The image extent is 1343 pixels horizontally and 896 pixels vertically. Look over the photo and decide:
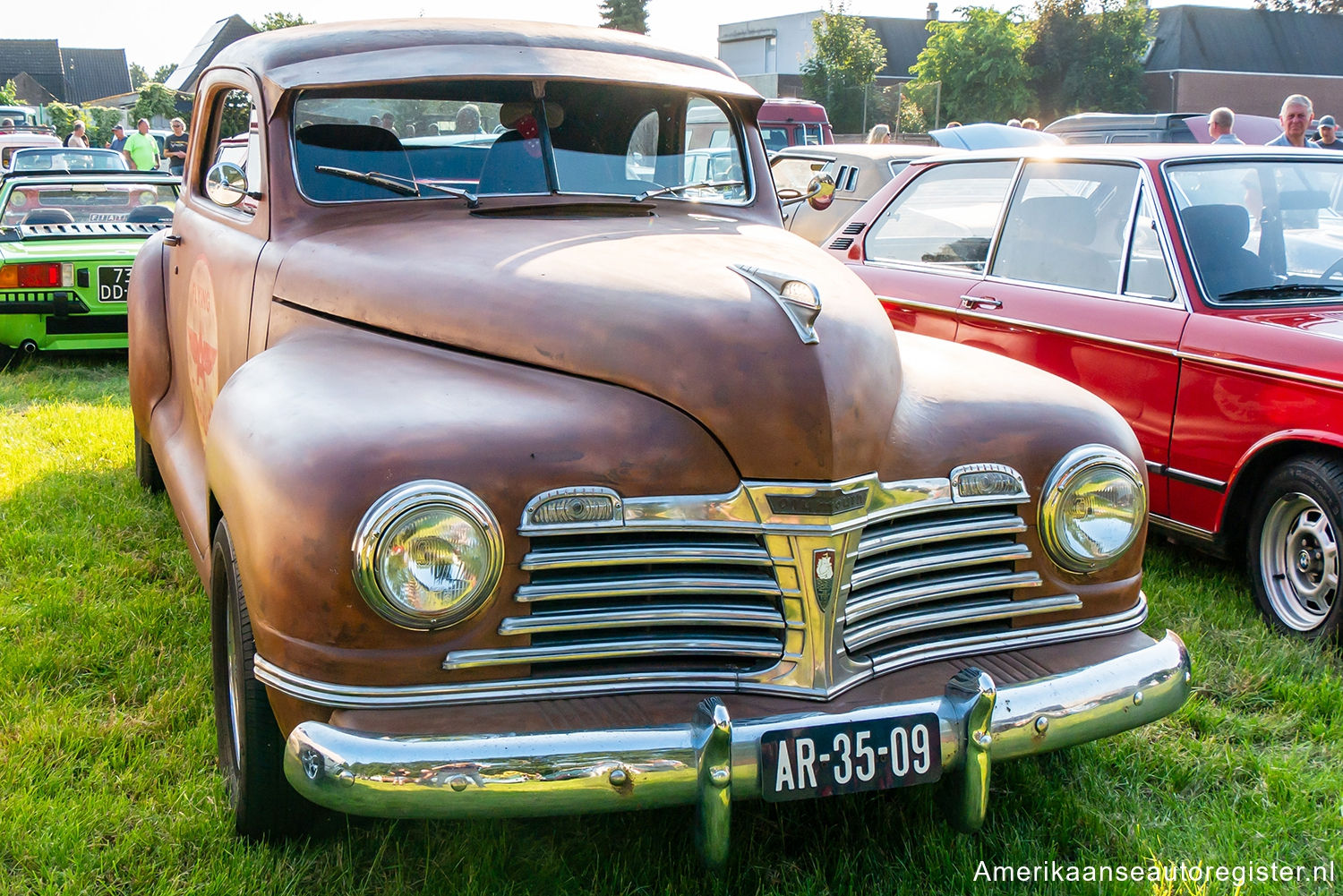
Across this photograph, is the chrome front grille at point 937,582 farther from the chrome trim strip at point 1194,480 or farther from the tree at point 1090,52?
the tree at point 1090,52

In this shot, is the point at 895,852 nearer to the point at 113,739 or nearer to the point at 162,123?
the point at 113,739

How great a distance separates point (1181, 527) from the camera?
4070 mm

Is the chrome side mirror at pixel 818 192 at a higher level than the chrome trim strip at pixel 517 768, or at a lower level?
higher

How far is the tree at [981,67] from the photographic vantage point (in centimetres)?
4628

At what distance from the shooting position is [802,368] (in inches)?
87.2

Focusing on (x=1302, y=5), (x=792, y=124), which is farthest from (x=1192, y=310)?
(x=1302, y=5)

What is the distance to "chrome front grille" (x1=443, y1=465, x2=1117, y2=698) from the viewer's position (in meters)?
2.09

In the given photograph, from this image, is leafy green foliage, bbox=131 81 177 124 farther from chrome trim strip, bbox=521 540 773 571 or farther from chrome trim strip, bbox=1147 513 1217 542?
A: chrome trim strip, bbox=521 540 773 571

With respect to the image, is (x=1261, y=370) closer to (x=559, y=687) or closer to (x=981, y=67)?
(x=559, y=687)

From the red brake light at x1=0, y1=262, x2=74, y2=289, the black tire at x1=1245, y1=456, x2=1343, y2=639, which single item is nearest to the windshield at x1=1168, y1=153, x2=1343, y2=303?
the black tire at x1=1245, y1=456, x2=1343, y2=639

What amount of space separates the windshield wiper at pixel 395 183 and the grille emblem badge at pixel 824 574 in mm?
1586

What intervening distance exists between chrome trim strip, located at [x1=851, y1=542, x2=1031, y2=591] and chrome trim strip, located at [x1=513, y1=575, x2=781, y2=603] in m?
0.20

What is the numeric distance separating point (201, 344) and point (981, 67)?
47578mm

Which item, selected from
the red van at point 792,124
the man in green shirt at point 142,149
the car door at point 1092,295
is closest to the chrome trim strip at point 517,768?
the car door at point 1092,295
